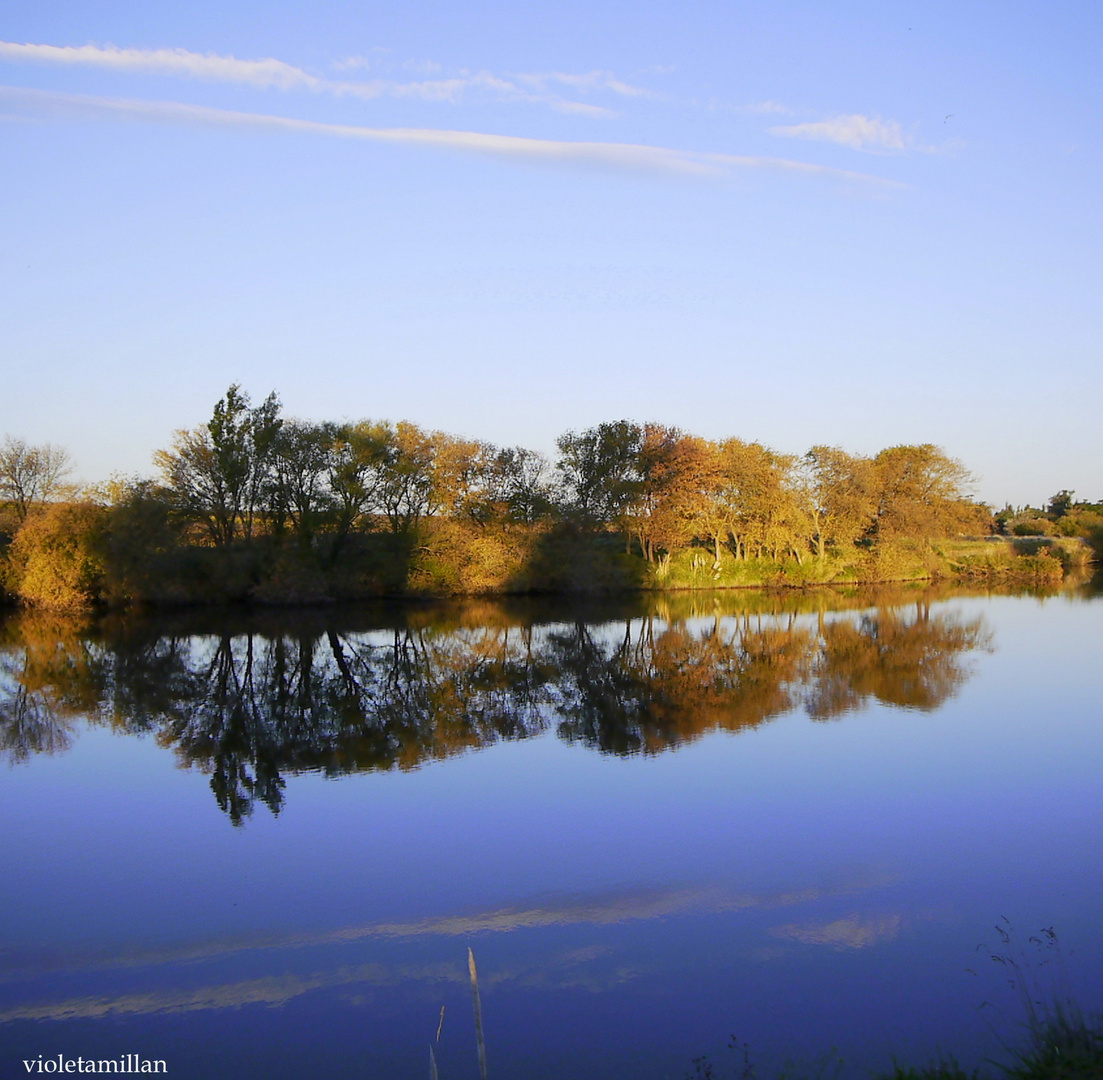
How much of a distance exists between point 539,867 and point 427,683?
30.8 ft

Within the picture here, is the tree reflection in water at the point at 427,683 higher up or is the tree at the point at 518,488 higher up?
the tree at the point at 518,488

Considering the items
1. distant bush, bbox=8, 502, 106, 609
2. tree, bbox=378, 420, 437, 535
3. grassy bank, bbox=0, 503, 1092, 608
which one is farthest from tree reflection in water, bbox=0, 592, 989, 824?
tree, bbox=378, 420, 437, 535

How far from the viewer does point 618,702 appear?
14555mm

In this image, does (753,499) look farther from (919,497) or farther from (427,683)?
(427,683)

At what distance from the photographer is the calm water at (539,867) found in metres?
4.97

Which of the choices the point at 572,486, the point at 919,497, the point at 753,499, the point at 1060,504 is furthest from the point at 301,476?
the point at 1060,504

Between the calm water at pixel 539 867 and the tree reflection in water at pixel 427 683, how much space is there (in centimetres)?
11

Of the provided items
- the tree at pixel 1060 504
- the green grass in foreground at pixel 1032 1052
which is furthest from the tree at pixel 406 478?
the tree at pixel 1060 504

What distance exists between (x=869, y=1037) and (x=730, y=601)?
31.1 meters

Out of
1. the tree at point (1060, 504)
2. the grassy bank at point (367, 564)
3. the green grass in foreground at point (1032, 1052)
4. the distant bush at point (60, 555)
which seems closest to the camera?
the green grass in foreground at point (1032, 1052)

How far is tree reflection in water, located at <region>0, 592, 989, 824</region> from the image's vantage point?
12.0 metres

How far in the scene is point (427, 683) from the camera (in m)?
16.5

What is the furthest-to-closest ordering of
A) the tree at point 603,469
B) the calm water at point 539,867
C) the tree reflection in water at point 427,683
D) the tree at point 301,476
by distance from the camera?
the tree at point 603,469 < the tree at point 301,476 < the tree reflection in water at point 427,683 < the calm water at point 539,867

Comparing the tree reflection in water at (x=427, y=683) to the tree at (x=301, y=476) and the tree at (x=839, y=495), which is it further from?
the tree at (x=839, y=495)
